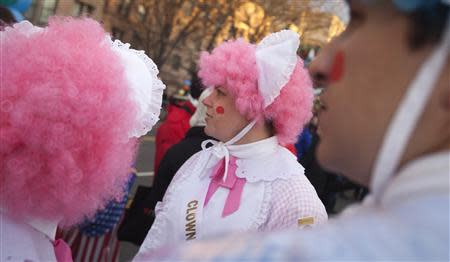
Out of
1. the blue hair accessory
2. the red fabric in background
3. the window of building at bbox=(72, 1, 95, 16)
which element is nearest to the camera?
the blue hair accessory

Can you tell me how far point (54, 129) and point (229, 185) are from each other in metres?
1.04

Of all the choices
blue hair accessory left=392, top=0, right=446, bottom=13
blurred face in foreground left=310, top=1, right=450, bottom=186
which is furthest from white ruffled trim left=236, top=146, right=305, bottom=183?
blue hair accessory left=392, top=0, right=446, bottom=13

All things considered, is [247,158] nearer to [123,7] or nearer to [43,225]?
[43,225]

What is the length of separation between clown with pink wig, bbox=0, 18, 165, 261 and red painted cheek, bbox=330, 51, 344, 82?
761 mm

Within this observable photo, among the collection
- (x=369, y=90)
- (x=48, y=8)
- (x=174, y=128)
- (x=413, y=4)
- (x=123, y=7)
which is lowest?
(x=48, y=8)

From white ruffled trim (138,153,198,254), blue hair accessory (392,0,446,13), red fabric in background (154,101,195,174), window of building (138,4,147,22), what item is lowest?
window of building (138,4,147,22)

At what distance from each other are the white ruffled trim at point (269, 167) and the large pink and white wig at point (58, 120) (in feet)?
2.75

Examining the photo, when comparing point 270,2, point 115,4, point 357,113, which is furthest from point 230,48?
point 115,4

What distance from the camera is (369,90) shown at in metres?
0.67

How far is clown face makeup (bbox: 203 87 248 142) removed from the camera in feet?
7.73

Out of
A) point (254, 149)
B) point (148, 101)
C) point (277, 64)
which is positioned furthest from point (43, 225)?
point (277, 64)

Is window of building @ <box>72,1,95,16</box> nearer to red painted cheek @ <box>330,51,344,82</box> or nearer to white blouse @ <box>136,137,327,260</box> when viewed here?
white blouse @ <box>136,137,327,260</box>

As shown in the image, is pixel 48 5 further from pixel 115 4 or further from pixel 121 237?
pixel 121 237

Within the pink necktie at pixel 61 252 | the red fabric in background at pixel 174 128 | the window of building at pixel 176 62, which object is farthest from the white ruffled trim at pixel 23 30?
the window of building at pixel 176 62
